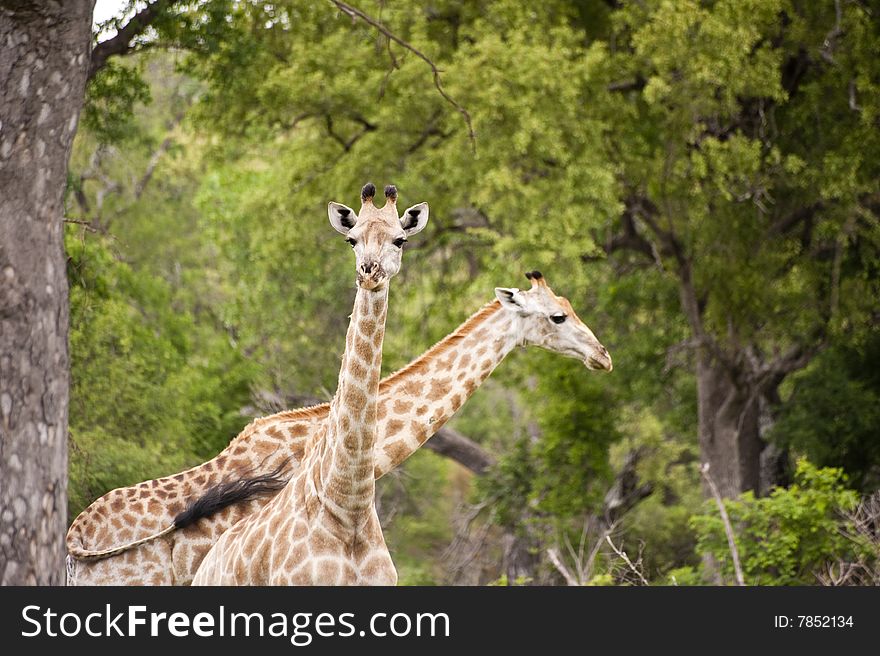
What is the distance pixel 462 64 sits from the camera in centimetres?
1778

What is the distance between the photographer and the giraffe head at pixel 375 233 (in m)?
6.58

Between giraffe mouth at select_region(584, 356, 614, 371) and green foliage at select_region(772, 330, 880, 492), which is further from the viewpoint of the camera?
green foliage at select_region(772, 330, 880, 492)

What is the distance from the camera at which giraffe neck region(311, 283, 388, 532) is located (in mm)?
7059

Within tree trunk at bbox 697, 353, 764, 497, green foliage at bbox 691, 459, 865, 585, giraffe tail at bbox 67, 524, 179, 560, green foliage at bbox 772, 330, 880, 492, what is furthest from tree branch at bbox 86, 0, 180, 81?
green foliage at bbox 772, 330, 880, 492

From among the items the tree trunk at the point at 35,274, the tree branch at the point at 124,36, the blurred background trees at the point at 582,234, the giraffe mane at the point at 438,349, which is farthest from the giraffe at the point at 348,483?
the tree branch at the point at 124,36

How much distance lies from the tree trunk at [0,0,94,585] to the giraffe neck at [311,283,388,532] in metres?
1.33

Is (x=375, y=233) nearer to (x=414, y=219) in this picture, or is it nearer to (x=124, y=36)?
(x=414, y=219)

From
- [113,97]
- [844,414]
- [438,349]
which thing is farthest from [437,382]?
[844,414]

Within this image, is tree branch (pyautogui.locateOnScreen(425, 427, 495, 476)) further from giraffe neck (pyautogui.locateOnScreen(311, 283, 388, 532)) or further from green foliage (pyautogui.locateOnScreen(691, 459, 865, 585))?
giraffe neck (pyautogui.locateOnScreen(311, 283, 388, 532))

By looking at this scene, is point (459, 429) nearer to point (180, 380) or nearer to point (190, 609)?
point (180, 380)

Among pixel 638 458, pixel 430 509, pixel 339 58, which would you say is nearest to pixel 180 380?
pixel 339 58

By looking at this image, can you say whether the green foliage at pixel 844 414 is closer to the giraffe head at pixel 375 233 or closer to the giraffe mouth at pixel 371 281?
the giraffe head at pixel 375 233

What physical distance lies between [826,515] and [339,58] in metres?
8.53

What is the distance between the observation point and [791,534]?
14.6 m
